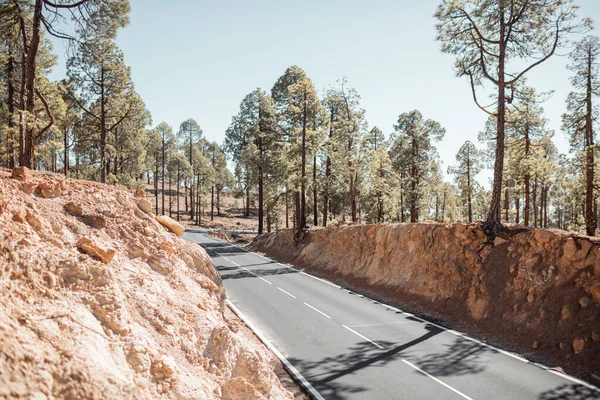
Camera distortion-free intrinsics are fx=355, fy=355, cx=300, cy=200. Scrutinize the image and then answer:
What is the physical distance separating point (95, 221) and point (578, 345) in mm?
12723

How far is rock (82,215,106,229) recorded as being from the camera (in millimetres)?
7352

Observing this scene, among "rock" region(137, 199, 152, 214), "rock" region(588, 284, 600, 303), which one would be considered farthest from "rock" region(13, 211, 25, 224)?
"rock" region(588, 284, 600, 303)

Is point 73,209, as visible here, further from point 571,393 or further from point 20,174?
point 571,393

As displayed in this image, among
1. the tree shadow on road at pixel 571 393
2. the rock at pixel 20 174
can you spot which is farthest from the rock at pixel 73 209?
the tree shadow on road at pixel 571 393

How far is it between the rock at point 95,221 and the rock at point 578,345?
12520 mm

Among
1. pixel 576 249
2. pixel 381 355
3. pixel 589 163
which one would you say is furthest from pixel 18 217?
pixel 589 163

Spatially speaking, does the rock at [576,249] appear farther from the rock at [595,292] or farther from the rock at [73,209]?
the rock at [73,209]

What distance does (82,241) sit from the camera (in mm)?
6199

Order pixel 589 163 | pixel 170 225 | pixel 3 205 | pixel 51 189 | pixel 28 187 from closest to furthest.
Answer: pixel 3 205 < pixel 28 187 < pixel 51 189 < pixel 170 225 < pixel 589 163

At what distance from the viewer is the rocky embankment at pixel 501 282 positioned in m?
10.4

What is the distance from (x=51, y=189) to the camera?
7.41 m

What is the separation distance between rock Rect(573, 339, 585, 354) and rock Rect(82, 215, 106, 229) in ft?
41.1

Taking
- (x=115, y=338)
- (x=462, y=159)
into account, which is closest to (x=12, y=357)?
(x=115, y=338)

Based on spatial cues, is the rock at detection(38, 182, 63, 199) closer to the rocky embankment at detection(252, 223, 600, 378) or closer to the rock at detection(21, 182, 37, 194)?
the rock at detection(21, 182, 37, 194)
